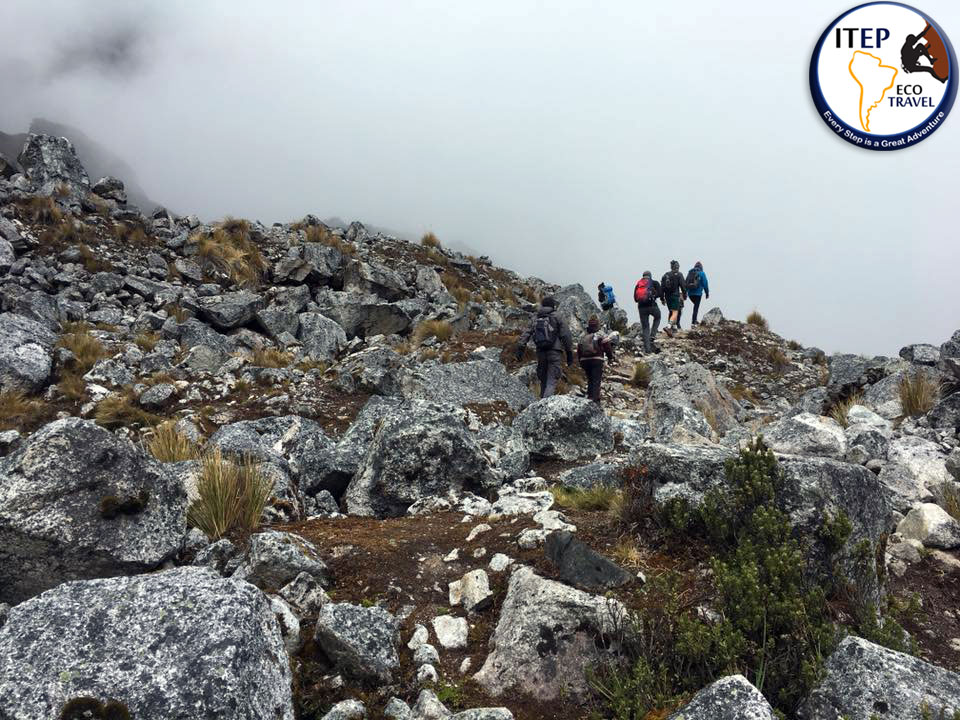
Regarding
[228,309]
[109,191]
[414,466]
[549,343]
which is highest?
[109,191]

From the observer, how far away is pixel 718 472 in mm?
5418

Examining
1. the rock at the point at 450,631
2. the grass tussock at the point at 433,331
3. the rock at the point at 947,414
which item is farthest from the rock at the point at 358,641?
the grass tussock at the point at 433,331

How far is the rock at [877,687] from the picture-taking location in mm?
3146

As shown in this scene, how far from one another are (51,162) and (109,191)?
2.44 m

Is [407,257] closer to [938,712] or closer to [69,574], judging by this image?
[69,574]

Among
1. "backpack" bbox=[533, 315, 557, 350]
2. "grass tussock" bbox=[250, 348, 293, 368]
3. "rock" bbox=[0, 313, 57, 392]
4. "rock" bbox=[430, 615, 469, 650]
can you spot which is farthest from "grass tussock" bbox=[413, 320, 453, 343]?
"rock" bbox=[430, 615, 469, 650]

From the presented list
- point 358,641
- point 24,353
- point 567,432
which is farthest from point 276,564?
point 24,353

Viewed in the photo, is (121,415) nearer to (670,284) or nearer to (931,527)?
(931,527)

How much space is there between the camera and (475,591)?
480 cm

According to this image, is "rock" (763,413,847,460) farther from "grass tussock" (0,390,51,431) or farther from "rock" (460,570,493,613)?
"grass tussock" (0,390,51,431)

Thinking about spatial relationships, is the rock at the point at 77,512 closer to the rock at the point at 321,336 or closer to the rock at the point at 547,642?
the rock at the point at 547,642

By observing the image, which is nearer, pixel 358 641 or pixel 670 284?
pixel 358 641

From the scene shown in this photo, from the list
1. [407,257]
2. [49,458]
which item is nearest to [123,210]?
[407,257]

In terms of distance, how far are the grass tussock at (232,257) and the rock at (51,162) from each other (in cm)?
624
